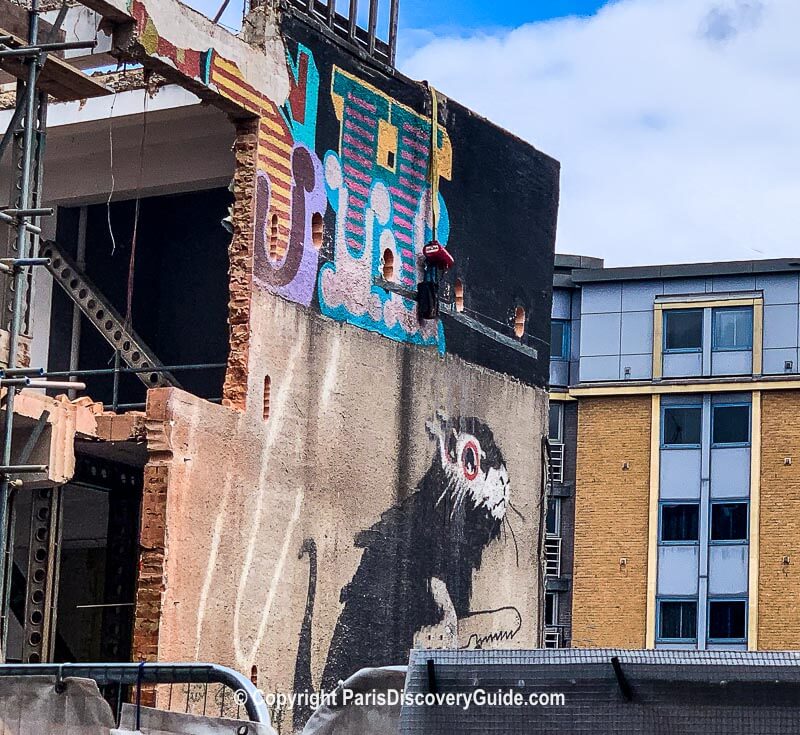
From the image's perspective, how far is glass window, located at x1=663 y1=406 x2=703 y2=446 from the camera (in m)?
46.5

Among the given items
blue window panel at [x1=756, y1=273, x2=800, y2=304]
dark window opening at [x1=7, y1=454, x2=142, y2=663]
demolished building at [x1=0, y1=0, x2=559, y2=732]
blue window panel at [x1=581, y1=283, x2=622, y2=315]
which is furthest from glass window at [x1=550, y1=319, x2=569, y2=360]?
dark window opening at [x1=7, y1=454, x2=142, y2=663]

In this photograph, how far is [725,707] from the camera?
8.77 meters

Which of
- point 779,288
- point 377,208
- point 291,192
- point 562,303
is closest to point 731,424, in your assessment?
point 779,288

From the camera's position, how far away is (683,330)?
47.1 m

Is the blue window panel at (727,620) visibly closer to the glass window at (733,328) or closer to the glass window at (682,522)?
the glass window at (682,522)

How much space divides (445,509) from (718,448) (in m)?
24.7

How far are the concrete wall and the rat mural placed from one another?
3 centimetres

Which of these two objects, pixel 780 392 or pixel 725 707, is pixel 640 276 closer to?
pixel 780 392

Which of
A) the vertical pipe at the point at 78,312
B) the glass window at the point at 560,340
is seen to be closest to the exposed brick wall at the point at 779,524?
the glass window at the point at 560,340

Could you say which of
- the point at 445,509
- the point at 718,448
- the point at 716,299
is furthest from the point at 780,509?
the point at 445,509

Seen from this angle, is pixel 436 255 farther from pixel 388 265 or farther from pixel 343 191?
pixel 343 191

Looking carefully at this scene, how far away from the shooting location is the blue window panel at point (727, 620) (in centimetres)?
4466

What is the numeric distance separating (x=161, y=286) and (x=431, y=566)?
588cm

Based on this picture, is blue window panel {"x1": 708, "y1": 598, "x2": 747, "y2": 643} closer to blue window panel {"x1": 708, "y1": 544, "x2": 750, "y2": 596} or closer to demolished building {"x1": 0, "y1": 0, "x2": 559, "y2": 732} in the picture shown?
blue window panel {"x1": 708, "y1": 544, "x2": 750, "y2": 596}
